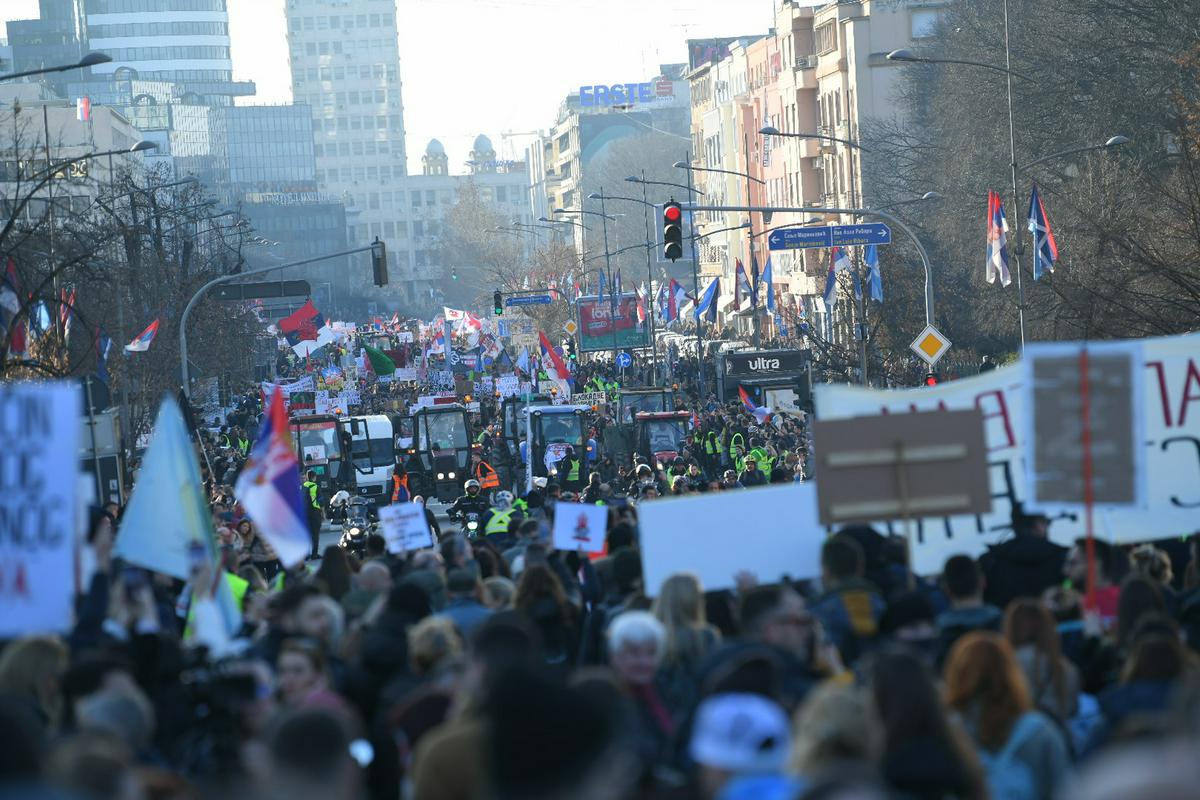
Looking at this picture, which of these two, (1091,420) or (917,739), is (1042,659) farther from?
(1091,420)

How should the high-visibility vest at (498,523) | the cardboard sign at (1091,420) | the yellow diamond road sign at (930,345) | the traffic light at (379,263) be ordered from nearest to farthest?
the cardboard sign at (1091,420) < the high-visibility vest at (498,523) < the yellow diamond road sign at (930,345) < the traffic light at (379,263)

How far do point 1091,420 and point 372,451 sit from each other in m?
33.8

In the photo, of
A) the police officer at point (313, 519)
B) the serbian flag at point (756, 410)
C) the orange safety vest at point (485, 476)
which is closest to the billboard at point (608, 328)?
the serbian flag at point (756, 410)

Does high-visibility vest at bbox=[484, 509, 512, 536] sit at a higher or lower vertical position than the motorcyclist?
higher

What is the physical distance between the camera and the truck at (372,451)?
42.2 meters

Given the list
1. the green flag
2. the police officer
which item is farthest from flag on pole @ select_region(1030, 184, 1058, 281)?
the green flag

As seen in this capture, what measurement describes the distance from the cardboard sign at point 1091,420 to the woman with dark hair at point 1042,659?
2.13 m

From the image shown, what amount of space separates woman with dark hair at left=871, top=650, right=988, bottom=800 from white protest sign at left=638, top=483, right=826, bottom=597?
4.32 m

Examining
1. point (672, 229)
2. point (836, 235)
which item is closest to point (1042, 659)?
point (672, 229)

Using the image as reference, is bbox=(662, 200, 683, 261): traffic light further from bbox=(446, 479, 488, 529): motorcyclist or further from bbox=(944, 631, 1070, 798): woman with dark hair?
bbox=(944, 631, 1070, 798): woman with dark hair

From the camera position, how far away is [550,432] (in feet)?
134

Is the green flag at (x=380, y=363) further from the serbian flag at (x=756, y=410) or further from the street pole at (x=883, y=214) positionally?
the street pole at (x=883, y=214)

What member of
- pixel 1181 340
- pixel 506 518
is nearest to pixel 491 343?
pixel 506 518

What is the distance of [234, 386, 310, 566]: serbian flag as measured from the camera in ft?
36.1
